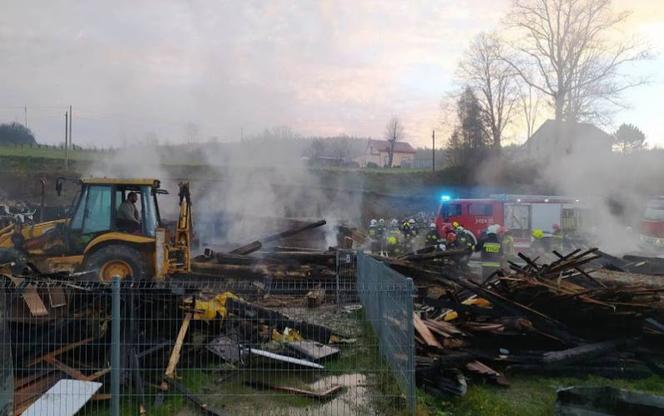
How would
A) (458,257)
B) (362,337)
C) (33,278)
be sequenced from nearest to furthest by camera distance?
(33,278) → (362,337) → (458,257)

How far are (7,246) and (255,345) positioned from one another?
7188mm

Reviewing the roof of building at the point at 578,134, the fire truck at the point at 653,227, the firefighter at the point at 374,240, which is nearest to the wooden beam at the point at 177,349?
the firefighter at the point at 374,240

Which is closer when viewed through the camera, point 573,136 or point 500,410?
point 500,410

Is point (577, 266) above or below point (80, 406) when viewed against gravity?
above

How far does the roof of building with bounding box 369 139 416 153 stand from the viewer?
64.4 metres

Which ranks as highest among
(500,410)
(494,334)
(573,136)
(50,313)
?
(573,136)

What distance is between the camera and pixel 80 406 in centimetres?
468

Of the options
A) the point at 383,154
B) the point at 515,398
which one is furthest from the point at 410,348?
A: the point at 383,154

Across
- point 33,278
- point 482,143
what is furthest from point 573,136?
point 33,278

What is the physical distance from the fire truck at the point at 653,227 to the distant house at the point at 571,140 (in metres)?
8.76

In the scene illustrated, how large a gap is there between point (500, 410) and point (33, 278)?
5.22 meters

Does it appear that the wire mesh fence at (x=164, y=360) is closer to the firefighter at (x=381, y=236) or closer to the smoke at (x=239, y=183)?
the firefighter at (x=381, y=236)

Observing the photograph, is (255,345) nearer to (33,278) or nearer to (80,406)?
(80,406)

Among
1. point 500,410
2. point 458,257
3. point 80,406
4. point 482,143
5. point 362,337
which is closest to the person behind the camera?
point 80,406
